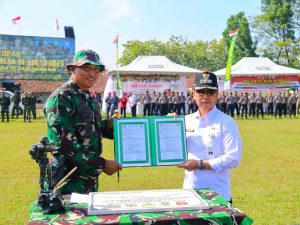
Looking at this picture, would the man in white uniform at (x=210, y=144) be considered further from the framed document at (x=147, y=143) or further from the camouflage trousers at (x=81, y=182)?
the camouflage trousers at (x=81, y=182)

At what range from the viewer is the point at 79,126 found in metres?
2.69

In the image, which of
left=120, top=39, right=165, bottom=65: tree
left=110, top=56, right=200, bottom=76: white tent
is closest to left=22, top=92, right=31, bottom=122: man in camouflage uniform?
left=110, top=56, right=200, bottom=76: white tent

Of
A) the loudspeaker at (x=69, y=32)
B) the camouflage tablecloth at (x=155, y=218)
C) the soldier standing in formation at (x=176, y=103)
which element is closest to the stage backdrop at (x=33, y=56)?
the loudspeaker at (x=69, y=32)

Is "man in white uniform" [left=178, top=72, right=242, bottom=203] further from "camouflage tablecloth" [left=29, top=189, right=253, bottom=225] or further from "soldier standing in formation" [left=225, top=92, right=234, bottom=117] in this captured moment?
"soldier standing in formation" [left=225, top=92, right=234, bottom=117]

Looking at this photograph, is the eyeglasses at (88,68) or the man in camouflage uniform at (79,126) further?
the eyeglasses at (88,68)

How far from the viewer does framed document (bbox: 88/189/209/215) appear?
209cm

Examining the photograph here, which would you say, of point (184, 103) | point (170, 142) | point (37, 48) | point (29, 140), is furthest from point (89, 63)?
point (37, 48)

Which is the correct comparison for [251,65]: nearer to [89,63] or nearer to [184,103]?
[184,103]

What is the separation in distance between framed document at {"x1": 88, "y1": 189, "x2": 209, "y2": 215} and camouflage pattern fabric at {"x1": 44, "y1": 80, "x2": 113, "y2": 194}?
0.32 metres

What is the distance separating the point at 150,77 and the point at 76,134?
2825cm

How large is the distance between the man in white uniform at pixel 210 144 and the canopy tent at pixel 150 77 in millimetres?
26427

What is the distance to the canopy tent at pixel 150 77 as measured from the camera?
2995cm

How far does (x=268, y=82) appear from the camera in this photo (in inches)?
1264

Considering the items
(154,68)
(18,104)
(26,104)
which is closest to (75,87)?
(26,104)
